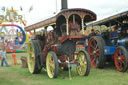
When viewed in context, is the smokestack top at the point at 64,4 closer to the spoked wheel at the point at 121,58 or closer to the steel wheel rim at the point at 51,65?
the spoked wheel at the point at 121,58

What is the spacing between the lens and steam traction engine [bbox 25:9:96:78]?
6246 mm

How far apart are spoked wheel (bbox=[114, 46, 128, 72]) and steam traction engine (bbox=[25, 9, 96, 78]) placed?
5.23 ft

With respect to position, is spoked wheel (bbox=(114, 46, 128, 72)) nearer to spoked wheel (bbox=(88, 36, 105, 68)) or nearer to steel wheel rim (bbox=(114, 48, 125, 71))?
steel wheel rim (bbox=(114, 48, 125, 71))

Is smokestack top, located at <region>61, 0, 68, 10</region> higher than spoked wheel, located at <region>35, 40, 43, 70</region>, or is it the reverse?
smokestack top, located at <region>61, 0, 68, 10</region>

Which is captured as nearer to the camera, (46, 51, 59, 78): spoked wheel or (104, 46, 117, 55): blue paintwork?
(46, 51, 59, 78): spoked wheel

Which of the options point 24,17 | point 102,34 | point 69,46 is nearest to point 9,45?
point 24,17

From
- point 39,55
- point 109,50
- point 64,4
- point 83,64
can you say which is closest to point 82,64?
point 83,64

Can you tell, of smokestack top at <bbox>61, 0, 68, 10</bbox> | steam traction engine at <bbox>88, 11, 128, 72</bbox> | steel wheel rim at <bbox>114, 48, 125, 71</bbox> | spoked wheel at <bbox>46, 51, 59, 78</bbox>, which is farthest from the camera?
smokestack top at <bbox>61, 0, 68, 10</bbox>

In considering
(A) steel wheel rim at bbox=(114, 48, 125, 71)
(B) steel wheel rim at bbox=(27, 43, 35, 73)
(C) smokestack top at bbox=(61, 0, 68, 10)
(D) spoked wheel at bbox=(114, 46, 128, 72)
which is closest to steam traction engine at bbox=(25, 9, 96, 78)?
(B) steel wheel rim at bbox=(27, 43, 35, 73)

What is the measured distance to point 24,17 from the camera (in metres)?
29.2

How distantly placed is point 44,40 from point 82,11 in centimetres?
224

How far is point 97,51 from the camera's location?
348 inches

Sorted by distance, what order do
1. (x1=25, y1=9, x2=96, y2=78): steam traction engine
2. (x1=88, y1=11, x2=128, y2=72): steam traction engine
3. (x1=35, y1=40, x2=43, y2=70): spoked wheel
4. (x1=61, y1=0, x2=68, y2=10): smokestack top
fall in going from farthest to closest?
(x1=61, y1=0, x2=68, y2=10): smokestack top < (x1=88, y1=11, x2=128, y2=72): steam traction engine < (x1=35, y1=40, x2=43, y2=70): spoked wheel < (x1=25, y1=9, x2=96, y2=78): steam traction engine

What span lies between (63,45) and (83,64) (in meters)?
0.93
